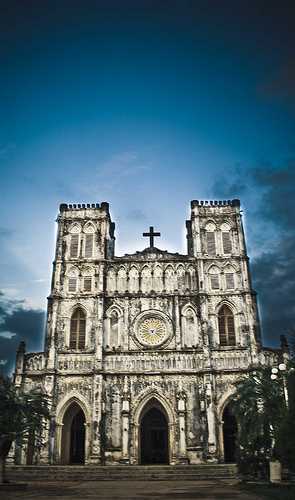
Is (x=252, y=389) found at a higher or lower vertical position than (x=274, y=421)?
higher

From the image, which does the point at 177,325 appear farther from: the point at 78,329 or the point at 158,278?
the point at 78,329

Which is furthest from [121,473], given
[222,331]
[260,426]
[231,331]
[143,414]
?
[231,331]

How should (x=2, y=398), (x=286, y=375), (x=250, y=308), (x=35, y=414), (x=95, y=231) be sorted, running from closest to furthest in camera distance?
(x=286, y=375), (x=2, y=398), (x=35, y=414), (x=250, y=308), (x=95, y=231)

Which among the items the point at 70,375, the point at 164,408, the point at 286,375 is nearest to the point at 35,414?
the point at 70,375

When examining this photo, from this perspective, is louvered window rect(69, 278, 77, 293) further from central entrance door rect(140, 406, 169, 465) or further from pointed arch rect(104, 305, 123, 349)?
central entrance door rect(140, 406, 169, 465)

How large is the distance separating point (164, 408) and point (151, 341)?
4.29 m

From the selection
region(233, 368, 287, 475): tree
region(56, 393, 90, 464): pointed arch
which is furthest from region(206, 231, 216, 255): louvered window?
region(56, 393, 90, 464): pointed arch

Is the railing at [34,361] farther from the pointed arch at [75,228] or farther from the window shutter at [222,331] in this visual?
the window shutter at [222,331]

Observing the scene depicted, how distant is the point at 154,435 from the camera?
97.5 feet

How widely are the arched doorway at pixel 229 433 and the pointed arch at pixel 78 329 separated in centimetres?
Answer: 1024

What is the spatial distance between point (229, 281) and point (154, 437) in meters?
11.6

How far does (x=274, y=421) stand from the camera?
18812 mm

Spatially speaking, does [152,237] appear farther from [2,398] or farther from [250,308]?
[2,398]

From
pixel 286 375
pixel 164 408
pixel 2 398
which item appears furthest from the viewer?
pixel 164 408
